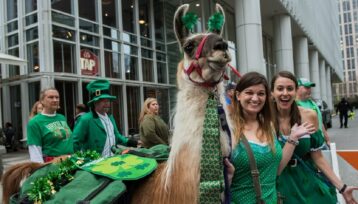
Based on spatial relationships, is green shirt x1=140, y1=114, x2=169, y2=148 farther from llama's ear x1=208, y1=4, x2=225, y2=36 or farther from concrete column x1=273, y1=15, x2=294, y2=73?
concrete column x1=273, y1=15, x2=294, y2=73

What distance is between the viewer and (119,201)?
233 cm

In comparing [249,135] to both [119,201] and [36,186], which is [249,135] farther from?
[36,186]

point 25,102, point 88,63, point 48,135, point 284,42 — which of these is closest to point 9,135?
point 25,102

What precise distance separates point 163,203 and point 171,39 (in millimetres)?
16859

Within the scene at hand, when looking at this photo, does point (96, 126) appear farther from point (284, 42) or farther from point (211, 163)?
point (284, 42)

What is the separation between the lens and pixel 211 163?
1993 mm

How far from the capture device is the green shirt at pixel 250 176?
214cm

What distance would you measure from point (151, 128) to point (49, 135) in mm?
2112

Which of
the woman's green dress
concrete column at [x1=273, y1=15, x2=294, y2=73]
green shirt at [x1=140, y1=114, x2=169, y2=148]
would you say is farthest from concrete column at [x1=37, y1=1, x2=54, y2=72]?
concrete column at [x1=273, y1=15, x2=294, y2=73]

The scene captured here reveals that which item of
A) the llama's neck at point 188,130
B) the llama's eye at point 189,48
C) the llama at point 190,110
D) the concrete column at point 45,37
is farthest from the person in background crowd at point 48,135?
the concrete column at point 45,37

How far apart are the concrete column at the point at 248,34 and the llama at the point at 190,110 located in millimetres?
14392

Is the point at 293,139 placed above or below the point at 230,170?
above

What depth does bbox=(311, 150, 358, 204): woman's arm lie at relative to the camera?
8.97 ft

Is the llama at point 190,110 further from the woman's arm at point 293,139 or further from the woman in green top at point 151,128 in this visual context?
the woman in green top at point 151,128
